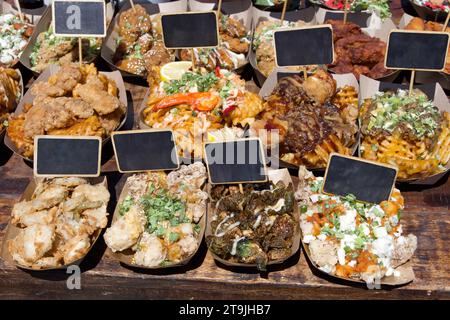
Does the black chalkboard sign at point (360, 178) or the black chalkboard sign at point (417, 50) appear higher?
the black chalkboard sign at point (417, 50)

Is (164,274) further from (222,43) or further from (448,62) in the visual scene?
(448,62)

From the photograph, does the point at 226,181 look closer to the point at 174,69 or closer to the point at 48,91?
the point at 174,69

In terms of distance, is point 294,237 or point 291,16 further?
point 291,16

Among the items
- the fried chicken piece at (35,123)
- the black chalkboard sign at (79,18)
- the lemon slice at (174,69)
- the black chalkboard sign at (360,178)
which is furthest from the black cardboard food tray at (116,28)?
the black chalkboard sign at (360,178)

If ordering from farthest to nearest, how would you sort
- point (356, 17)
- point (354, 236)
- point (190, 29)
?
point (356, 17)
point (190, 29)
point (354, 236)

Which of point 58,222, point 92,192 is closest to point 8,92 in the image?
point 92,192

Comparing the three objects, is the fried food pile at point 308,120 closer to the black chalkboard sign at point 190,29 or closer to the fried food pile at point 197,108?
the fried food pile at point 197,108

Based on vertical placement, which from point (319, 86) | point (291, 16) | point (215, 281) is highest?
point (291, 16)
